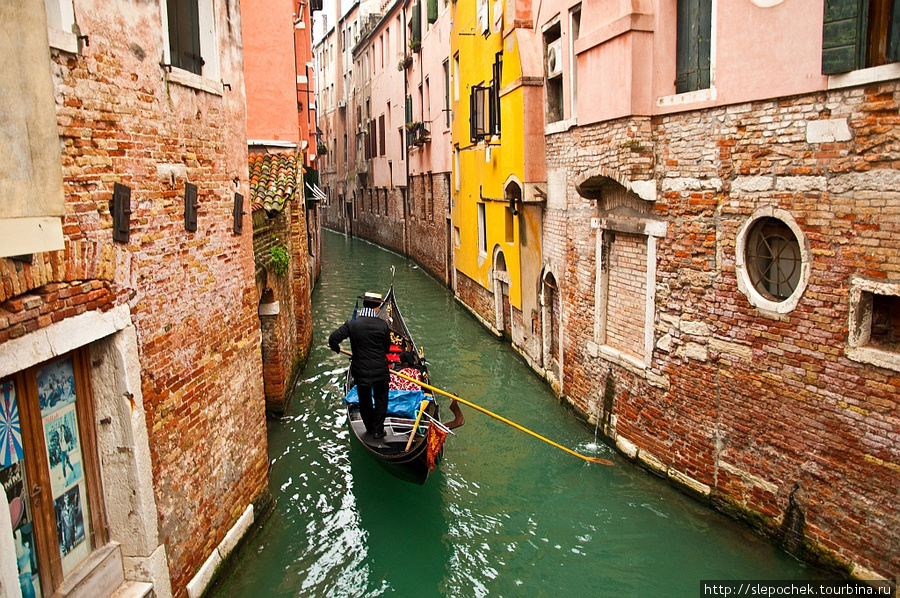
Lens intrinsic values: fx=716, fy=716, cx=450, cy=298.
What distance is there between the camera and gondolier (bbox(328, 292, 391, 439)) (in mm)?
6766

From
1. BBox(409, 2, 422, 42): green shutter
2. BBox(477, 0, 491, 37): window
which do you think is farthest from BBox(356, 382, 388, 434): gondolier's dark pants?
BBox(409, 2, 422, 42): green shutter

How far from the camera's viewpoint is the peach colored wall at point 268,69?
413 inches

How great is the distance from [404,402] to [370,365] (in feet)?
2.98

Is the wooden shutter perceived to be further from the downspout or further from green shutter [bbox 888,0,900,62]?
the downspout

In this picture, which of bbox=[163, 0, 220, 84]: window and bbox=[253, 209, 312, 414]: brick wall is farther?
bbox=[253, 209, 312, 414]: brick wall

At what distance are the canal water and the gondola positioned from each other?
0.53 metres

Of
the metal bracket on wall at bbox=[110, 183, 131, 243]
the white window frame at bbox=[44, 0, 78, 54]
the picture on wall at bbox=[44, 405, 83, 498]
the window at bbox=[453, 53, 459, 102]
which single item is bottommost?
the picture on wall at bbox=[44, 405, 83, 498]

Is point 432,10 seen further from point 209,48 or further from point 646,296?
point 209,48

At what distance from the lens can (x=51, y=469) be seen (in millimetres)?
3582

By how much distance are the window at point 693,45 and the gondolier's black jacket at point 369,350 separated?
11.5ft

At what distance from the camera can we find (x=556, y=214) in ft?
30.9

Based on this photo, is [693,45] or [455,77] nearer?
[693,45]

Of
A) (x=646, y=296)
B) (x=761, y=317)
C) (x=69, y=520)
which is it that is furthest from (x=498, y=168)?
(x=69, y=520)

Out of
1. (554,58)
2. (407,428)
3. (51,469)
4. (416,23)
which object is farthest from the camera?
(416,23)
